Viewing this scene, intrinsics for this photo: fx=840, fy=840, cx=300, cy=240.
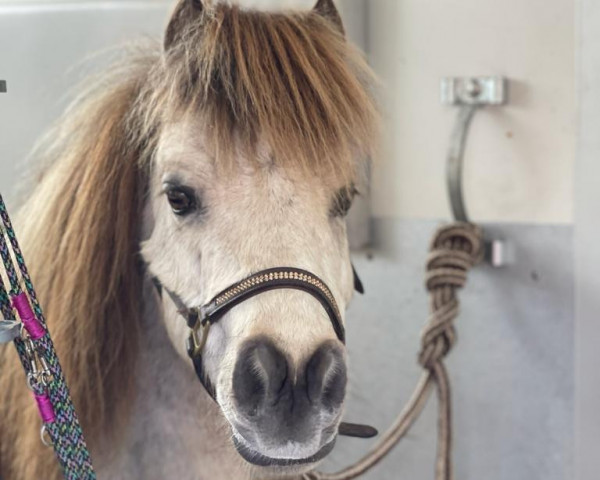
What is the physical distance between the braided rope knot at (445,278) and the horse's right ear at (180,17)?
0.67 m

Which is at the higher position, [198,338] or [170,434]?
[198,338]

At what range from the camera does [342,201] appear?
89 cm

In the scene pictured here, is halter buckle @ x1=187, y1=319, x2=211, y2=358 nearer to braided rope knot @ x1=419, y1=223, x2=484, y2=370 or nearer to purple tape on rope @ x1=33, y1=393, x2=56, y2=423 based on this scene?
purple tape on rope @ x1=33, y1=393, x2=56, y2=423

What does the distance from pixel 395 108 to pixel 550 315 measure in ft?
1.58

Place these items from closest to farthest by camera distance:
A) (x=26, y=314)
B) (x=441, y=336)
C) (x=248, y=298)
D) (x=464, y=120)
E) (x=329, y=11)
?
1. (x=26, y=314)
2. (x=248, y=298)
3. (x=329, y=11)
4. (x=441, y=336)
5. (x=464, y=120)

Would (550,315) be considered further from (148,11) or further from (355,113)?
(148,11)

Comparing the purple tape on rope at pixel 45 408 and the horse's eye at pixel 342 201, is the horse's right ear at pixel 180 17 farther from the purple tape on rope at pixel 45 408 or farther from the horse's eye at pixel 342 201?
the purple tape on rope at pixel 45 408

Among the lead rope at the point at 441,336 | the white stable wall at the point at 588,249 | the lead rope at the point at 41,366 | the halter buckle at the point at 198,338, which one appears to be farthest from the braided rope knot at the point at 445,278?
the lead rope at the point at 41,366

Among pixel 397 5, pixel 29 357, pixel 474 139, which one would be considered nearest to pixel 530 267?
pixel 474 139

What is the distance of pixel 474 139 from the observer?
59.7 inches

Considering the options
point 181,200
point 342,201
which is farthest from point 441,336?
point 181,200

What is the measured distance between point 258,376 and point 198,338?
136mm

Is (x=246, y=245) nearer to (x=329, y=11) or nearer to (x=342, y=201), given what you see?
(x=342, y=201)

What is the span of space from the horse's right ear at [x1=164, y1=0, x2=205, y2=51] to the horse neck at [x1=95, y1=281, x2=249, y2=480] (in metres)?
0.30
